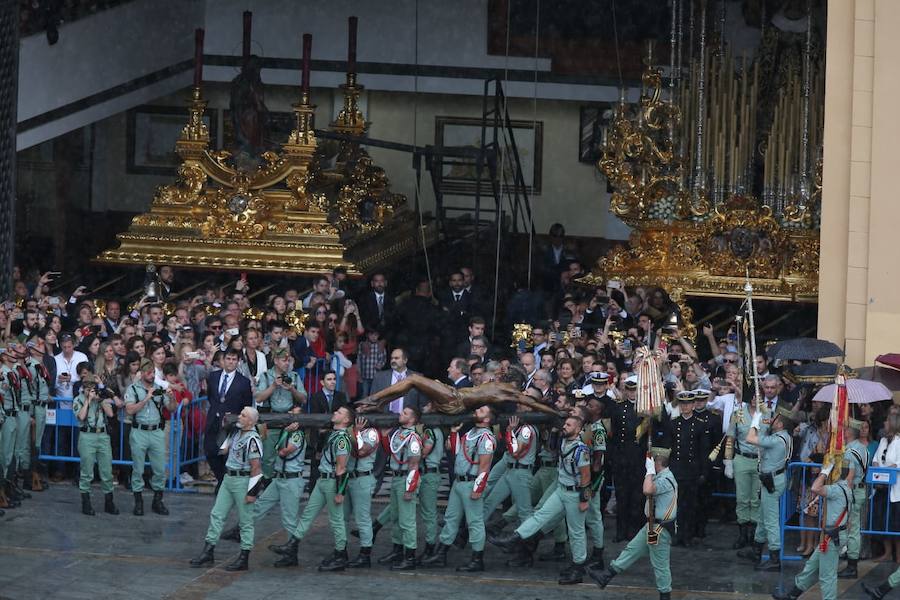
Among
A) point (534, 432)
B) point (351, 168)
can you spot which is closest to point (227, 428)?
point (534, 432)

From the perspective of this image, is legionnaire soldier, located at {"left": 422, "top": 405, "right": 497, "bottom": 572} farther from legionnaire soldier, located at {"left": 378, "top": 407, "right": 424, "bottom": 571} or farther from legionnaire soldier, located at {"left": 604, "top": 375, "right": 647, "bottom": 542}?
legionnaire soldier, located at {"left": 604, "top": 375, "right": 647, "bottom": 542}

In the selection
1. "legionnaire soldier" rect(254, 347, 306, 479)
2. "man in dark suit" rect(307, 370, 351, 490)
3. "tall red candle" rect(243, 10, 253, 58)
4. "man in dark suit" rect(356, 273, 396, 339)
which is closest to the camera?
"man in dark suit" rect(307, 370, 351, 490)

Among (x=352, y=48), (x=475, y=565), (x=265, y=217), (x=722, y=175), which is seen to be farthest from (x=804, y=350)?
(x=352, y=48)

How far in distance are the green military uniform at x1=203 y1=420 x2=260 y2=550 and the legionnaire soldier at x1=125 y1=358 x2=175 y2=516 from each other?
187 centimetres

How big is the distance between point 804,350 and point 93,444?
668 centimetres

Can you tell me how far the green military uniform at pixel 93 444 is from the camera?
17500mm

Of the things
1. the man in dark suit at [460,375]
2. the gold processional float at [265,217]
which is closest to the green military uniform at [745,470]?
the man in dark suit at [460,375]

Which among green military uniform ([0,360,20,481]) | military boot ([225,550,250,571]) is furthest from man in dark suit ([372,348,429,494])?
green military uniform ([0,360,20,481])

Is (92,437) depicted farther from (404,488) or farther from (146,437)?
(404,488)

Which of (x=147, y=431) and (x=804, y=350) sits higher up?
(x=804, y=350)

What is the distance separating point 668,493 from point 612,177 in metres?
8.91

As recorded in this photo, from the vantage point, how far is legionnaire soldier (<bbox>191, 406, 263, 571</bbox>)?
52.2 feet

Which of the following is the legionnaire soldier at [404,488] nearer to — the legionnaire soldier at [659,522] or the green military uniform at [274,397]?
the green military uniform at [274,397]

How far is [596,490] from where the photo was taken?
15906mm
